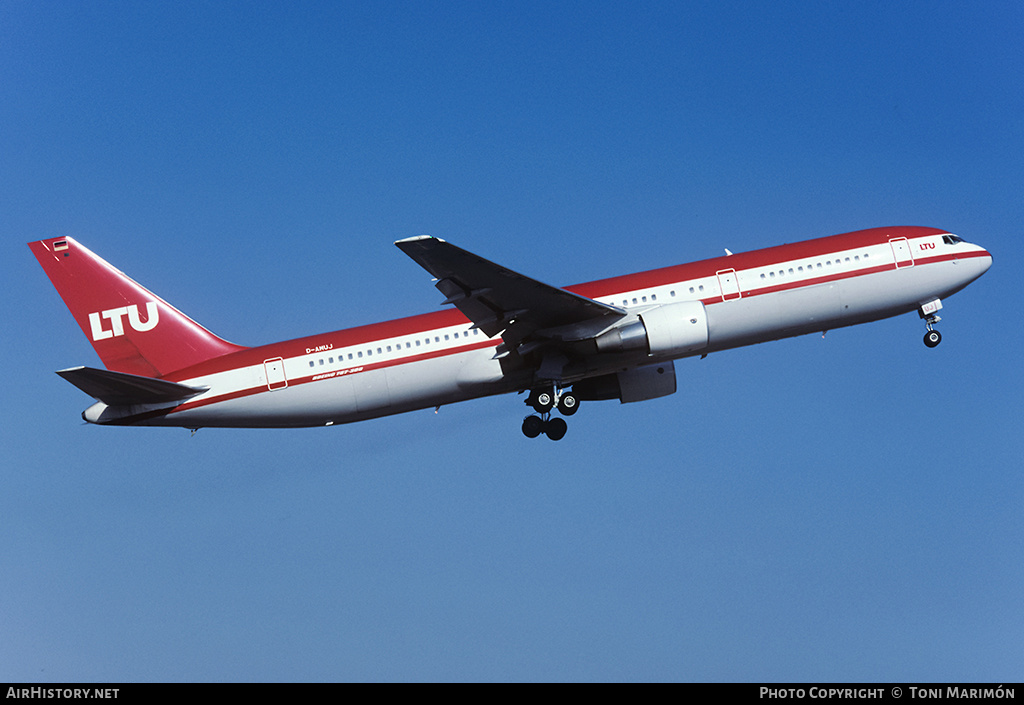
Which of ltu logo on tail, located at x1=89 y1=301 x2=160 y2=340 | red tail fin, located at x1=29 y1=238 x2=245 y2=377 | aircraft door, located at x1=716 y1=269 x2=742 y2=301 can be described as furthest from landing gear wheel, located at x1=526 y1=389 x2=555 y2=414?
ltu logo on tail, located at x1=89 y1=301 x2=160 y2=340

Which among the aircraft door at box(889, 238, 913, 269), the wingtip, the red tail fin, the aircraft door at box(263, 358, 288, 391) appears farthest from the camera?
the red tail fin

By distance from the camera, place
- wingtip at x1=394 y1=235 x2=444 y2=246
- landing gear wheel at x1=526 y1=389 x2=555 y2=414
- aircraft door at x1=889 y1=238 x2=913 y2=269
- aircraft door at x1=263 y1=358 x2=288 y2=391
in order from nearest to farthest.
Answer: wingtip at x1=394 y1=235 x2=444 y2=246 → aircraft door at x1=263 y1=358 x2=288 y2=391 → aircraft door at x1=889 y1=238 x2=913 y2=269 → landing gear wheel at x1=526 y1=389 x2=555 y2=414

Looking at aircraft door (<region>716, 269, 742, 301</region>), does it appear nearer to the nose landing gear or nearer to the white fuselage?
the white fuselage

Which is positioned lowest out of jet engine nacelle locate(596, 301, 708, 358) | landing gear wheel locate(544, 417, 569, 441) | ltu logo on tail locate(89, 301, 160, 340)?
landing gear wheel locate(544, 417, 569, 441)

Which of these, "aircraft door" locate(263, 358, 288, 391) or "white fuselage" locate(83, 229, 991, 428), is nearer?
"white fuselage" locate(83, 229, 991, 428)

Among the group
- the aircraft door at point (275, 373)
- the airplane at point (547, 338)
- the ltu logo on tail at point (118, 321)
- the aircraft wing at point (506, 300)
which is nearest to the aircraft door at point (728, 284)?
the airplane at point (547, 338)

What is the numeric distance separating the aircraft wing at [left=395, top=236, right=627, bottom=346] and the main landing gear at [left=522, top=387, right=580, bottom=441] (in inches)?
98.1

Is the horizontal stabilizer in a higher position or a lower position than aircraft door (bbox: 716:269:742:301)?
lower

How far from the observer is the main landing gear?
36.4 m

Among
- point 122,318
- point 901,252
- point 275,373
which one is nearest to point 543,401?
point 275,373

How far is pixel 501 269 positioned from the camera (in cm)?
3172

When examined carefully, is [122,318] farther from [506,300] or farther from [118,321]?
[506,300]
